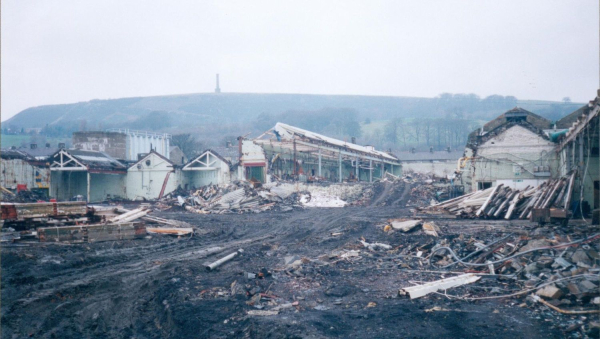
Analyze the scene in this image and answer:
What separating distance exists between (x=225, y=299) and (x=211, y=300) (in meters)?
0.24

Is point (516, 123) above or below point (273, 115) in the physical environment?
below

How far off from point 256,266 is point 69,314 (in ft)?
13.8

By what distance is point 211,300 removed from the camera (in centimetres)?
681

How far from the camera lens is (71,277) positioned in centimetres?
820

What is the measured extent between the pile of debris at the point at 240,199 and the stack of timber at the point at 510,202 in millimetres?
10012

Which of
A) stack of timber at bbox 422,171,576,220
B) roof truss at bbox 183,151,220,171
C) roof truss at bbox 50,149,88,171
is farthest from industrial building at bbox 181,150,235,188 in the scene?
stack of timber at bbox 422,171,576,220

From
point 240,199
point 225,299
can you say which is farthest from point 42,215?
point 240,199

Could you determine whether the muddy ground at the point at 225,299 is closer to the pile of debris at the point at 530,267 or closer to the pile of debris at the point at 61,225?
the pile of debris at the point at 530,267

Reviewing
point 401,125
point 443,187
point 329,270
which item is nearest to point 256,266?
point 329,270

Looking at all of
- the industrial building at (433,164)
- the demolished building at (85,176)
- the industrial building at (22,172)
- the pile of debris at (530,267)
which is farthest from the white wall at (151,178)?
the industrial building at (433,164)

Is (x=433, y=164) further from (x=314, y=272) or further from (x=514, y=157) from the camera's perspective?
(x=314, y=272)

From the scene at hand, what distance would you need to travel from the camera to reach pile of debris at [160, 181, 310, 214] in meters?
24.9

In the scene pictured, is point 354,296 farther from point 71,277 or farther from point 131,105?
point 131,105

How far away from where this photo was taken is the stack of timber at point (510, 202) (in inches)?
557
